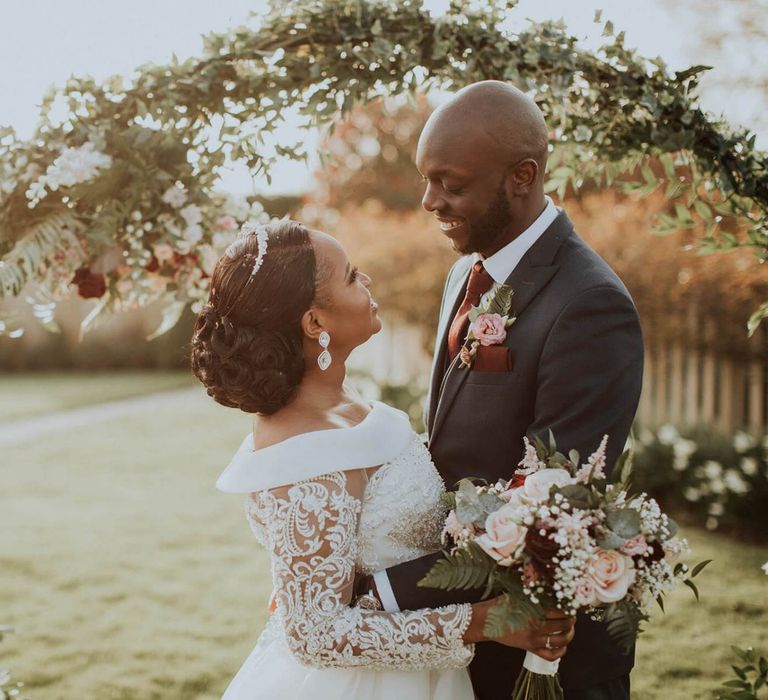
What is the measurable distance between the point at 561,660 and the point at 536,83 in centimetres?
211

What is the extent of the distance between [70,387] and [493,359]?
53.7 feet

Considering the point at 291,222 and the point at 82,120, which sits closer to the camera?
the point at 291,222

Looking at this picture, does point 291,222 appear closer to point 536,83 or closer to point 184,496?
point 536,83

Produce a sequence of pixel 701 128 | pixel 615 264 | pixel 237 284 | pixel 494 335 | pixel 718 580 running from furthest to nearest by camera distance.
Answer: pixel 615 264, pixel 718 580, pixel 701 128, pixel 494 335, pixel 237 284

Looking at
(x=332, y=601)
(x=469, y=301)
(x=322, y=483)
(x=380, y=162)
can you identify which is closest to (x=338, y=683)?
(x=332, y=601)

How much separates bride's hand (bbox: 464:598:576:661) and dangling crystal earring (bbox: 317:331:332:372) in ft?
2.78

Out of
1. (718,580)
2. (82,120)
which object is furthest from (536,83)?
(718,580)

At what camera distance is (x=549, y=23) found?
3.41 m

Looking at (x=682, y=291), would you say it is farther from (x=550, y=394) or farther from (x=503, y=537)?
(x=503, y=537)

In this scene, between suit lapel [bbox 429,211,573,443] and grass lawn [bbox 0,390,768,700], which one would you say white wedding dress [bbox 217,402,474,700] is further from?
grass lawn [bbox 0,390,768,700]

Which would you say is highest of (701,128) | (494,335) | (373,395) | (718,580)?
(701,128)

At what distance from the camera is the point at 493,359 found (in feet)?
9.37

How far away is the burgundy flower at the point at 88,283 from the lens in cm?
366

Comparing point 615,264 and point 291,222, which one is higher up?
point 291,222
